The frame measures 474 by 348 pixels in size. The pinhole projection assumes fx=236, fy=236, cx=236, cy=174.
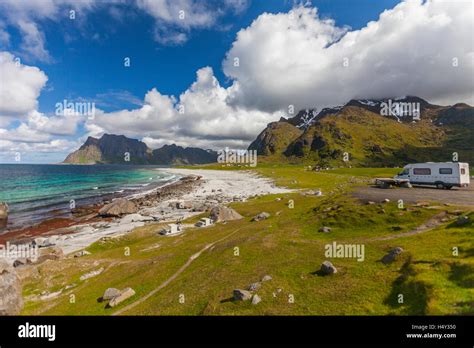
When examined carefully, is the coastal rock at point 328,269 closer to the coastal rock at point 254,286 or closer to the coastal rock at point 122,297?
the coastal rock at point 254,286

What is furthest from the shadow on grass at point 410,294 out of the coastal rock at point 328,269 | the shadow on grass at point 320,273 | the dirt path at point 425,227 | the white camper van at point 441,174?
the white camper van at point 441,174

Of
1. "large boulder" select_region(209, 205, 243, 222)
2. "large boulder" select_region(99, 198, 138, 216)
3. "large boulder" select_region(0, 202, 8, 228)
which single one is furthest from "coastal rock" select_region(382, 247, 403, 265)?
"large boulder" select_region(0, 202, 8, 228)

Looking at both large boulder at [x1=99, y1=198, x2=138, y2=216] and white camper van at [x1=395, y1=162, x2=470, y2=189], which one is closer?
white camper van at [x1=395, y1=162, x2=470, y2=189]

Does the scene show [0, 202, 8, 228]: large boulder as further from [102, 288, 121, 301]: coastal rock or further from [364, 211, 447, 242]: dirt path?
[364, 211, 447, 242]: dirt path

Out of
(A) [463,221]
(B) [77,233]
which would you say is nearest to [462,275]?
(A) [463,221]

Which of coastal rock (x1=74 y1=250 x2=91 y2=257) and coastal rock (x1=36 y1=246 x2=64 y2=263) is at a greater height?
coastal rock (x1=36 y1=246 x2=64 y2=263)
